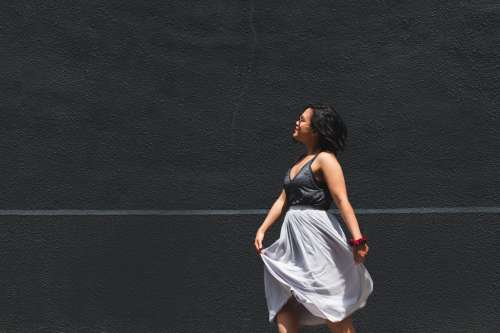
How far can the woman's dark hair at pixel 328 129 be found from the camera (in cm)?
630

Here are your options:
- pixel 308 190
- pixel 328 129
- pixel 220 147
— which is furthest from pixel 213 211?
A: pixel 328 129

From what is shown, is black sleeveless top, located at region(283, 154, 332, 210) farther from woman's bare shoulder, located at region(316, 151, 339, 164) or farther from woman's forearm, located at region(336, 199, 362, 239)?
woman's forearm, located at region(336, 199, 362, 239)

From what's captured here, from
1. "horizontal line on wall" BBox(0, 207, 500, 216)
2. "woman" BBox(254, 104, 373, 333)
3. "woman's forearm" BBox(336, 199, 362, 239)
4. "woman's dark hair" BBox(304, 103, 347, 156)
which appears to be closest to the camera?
"woman's forearm" BBox(336, 199, 362, 239)

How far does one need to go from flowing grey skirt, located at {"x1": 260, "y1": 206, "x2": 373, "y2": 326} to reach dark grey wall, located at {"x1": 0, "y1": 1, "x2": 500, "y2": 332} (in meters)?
1.55

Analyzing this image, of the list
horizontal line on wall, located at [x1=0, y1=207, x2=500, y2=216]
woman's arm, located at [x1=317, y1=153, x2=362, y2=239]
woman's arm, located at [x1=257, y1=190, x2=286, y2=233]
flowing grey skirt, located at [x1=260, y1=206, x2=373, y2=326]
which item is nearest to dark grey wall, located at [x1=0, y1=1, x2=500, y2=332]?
horizontal line on wall, located at [x1=0, y1=207, x2=500, y2=216]

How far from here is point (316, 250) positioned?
6207 millimetres

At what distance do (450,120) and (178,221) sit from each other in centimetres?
228

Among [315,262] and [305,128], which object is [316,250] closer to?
[315,262]

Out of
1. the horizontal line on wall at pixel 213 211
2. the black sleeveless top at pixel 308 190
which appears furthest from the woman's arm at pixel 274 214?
the horizontal line on wall at pixel 213 211

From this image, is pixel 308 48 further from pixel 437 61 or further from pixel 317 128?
pixel 317 128

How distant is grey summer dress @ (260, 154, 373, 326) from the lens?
6176 mm

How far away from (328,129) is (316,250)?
0.76m

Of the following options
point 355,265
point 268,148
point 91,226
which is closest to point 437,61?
point 268,148

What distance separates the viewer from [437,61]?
308 inches
